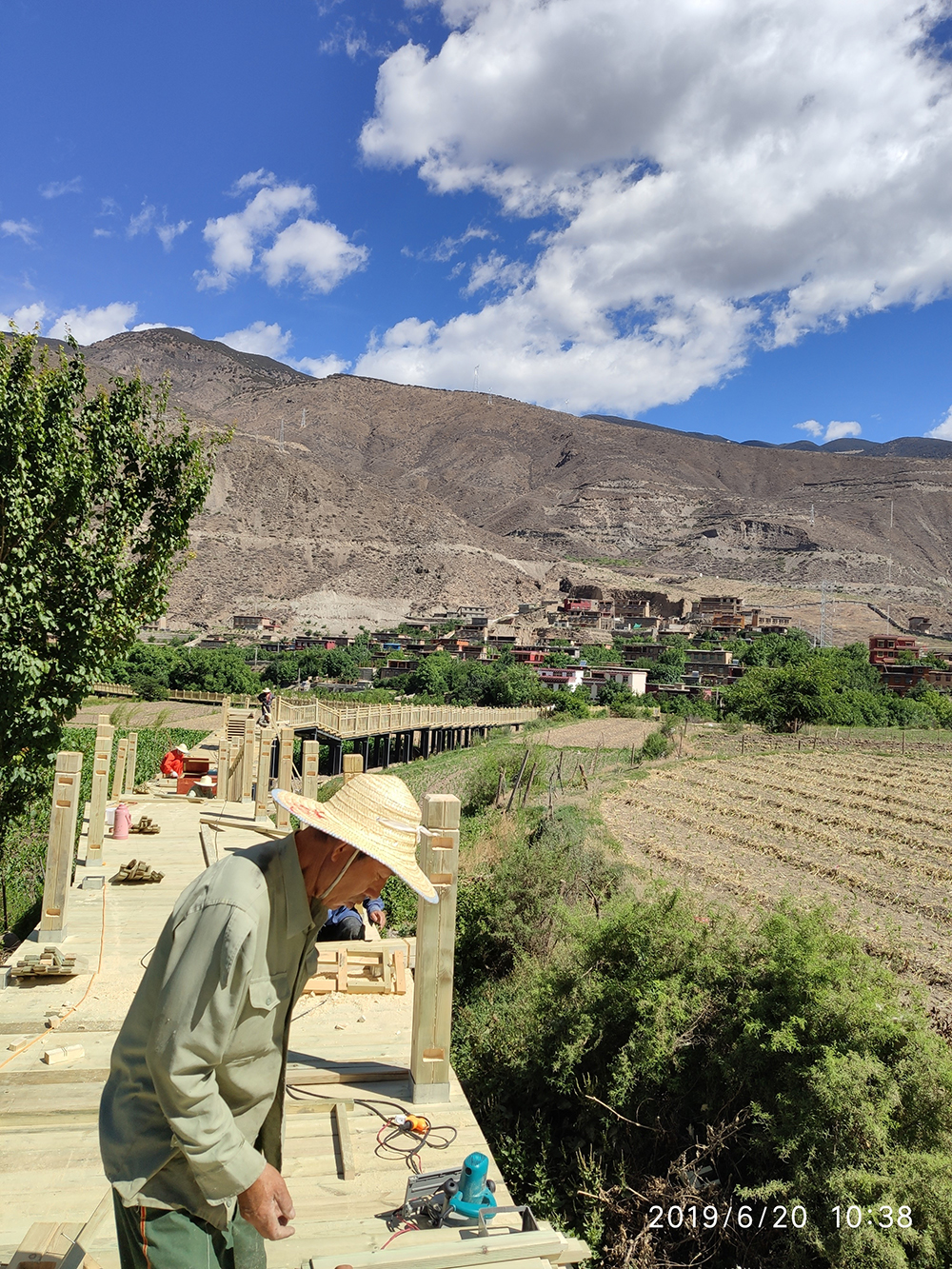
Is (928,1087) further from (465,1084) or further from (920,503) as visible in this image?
(920,503)

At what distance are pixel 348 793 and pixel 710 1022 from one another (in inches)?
162

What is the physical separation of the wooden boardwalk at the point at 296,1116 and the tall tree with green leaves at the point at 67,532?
259cm

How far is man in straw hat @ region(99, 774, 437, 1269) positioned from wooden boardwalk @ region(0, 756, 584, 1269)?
995 mm

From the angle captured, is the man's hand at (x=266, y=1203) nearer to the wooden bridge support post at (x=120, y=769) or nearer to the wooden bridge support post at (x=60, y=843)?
the wooden bridge support post at (x=60, y=843)

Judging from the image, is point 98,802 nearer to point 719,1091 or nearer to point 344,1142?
point 344,1142

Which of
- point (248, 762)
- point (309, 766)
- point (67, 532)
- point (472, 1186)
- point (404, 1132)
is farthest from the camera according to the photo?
point (248, 762)

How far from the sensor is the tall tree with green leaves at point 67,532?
7680 mm

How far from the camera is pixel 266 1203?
1.98 meters

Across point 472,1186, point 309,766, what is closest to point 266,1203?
point 472,1186

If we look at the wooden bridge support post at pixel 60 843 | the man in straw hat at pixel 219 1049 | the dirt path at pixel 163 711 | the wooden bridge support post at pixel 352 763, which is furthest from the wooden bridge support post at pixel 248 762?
the dirt path at pixel 163 711

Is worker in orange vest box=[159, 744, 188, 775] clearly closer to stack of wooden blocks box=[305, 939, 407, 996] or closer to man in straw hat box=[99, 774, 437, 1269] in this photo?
stack of wooden blocks box=[305, 939, 407, 996]

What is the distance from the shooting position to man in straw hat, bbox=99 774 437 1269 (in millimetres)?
1819

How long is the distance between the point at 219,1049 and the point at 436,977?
9.16ft

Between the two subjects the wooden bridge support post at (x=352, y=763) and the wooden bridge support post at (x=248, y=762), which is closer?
the wooden bridge support post at (x=352, y=763)
